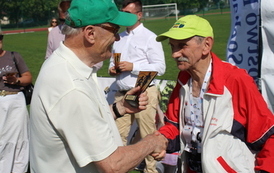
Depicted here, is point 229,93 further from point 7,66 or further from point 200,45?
point 7,66

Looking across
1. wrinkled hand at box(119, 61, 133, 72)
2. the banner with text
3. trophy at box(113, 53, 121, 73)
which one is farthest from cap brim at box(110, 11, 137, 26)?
wrinkled hand at box(119, 61, 133, 72)

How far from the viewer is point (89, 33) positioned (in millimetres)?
2336

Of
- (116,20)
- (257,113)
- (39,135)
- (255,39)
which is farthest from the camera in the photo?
(255,39)

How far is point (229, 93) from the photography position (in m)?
2.81

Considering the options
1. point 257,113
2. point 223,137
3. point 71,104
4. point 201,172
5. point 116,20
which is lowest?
point 201,172

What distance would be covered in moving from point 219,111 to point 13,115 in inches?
146

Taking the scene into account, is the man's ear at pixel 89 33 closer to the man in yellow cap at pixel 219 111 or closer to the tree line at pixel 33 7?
the man in yellow cap at pixel 219 111

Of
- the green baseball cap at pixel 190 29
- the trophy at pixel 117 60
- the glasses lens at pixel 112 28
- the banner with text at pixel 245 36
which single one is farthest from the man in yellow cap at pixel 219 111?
the trophy at pixel 117 60

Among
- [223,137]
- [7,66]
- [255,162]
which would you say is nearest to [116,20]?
[223,137]

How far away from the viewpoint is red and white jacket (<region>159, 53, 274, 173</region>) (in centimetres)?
272

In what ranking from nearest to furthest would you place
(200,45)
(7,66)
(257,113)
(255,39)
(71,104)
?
(71,104)
(257,113)
(200,45)
(255,39)
(7,66)

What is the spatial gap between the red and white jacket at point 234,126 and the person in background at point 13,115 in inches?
133

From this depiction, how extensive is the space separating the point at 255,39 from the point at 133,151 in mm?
2963

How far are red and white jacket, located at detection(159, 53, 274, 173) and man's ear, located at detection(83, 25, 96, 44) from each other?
99cm
